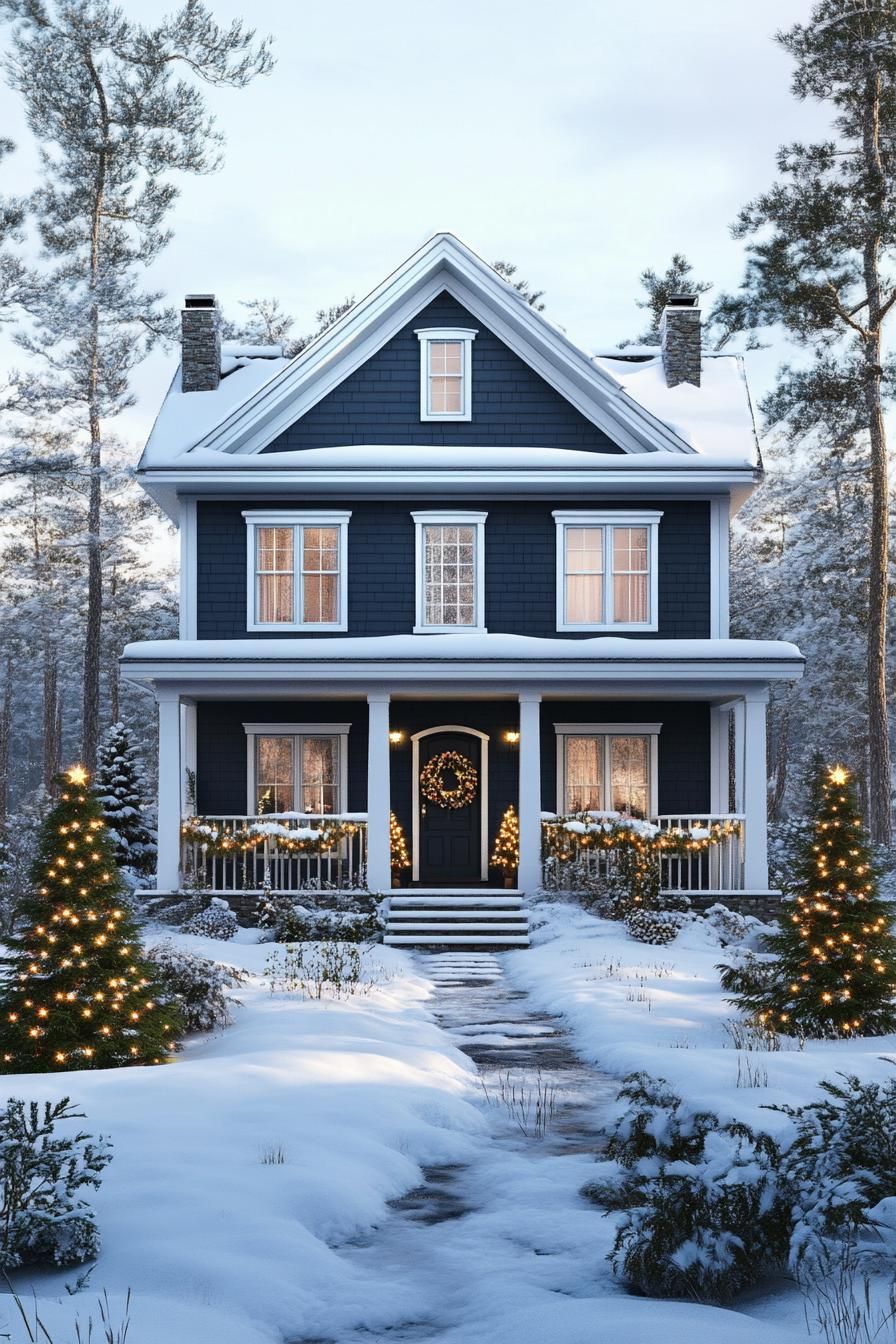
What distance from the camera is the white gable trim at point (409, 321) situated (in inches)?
832

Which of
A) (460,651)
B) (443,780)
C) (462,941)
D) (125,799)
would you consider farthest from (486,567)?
(125,799)

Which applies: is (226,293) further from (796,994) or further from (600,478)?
(796,994)

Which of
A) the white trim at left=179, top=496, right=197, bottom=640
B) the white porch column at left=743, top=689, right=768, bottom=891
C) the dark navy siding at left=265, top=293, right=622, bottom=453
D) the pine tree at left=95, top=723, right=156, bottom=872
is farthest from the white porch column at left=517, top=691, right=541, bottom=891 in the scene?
the pine tree at left=95, top=723, right=156, bottom=872

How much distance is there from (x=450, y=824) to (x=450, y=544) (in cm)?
439

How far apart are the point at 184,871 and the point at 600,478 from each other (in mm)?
8469

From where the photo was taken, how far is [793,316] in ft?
101

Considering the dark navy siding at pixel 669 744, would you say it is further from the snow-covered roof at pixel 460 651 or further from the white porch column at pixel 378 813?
the white porch column at pixel 378 813

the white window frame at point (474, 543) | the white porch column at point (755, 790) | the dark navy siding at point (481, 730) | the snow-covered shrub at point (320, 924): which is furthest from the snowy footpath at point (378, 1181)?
the white window frame at point (474, 543)

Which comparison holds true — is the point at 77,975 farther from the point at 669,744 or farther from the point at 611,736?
the point at 669,744

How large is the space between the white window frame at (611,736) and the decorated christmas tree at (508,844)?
0.82 metres

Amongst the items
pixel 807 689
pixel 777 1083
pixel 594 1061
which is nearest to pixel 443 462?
pixel 594 1061

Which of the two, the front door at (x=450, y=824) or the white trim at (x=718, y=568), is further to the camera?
the front door at (x=450, y=824)

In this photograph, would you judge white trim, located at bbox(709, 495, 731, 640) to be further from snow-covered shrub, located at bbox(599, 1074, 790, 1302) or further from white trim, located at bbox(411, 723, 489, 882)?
snow-covered shrub, located at bbox(599, 1074, 790, 1302)

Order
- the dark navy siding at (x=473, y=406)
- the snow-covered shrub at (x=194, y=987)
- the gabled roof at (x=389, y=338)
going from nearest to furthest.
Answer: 1. the snow-covered shrub at (x=194, y=987)
2. the gabled roof at (x=389, y=338)
3. the dark navy siding at (x=473, y=406)
